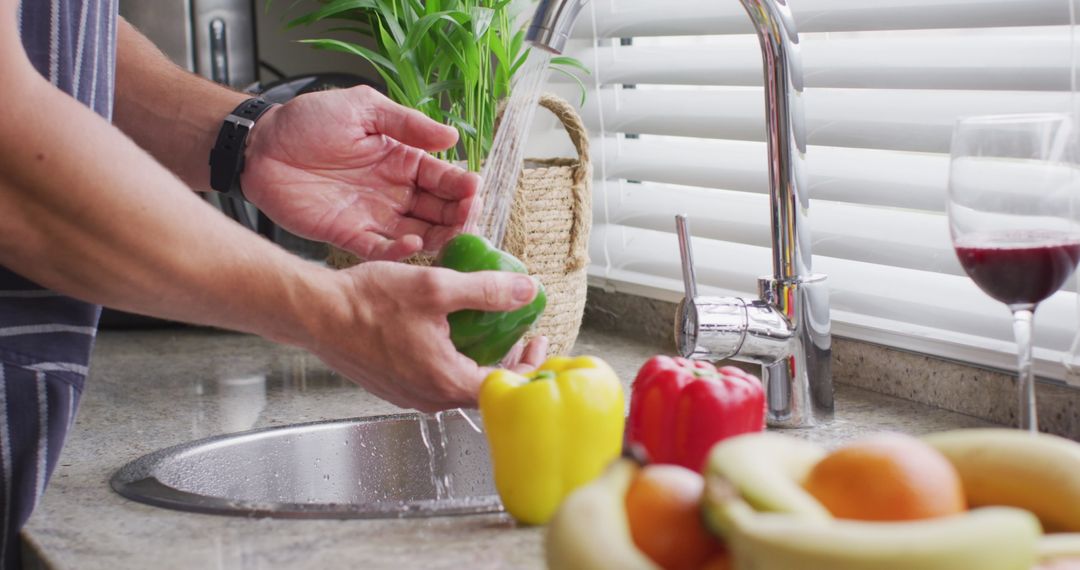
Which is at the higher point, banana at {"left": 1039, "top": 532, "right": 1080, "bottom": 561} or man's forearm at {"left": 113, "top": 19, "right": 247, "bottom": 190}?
man's forearm at {"left": 113, "top": 19, "right": 247, "bottom": 190}

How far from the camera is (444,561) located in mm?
863

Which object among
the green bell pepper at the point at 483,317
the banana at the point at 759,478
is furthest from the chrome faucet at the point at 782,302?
the banana at the point at 759,478

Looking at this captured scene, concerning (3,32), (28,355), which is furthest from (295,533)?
(3,32)

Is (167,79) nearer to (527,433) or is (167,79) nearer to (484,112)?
(484,112)

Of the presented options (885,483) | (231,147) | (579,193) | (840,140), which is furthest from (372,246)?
(885,483)

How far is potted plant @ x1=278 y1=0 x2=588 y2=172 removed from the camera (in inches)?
62.5

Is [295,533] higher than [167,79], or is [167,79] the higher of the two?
[167,79]

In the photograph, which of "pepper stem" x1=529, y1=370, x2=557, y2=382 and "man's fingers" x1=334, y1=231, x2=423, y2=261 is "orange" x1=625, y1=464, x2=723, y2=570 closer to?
"pepper stem" x1=529, y1=370, x2=557, y2=382

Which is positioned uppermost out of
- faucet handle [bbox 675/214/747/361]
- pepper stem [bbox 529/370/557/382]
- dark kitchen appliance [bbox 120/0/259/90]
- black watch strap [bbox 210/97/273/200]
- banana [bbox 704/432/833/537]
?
dark kitchen appliance [bbox 120/0/259/90]

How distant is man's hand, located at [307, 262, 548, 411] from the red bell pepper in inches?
5.8

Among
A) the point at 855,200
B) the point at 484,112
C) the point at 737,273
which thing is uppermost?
the point at 484,112

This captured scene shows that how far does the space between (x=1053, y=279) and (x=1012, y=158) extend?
0.09m

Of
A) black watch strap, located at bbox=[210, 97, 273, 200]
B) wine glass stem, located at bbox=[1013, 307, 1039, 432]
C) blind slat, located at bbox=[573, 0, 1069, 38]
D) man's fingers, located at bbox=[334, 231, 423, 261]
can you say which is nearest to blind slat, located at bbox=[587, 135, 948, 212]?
blind slat, located at bbox=[573, 0, 1069, 38]

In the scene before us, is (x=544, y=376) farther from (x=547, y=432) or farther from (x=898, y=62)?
(x=898, y=62)
